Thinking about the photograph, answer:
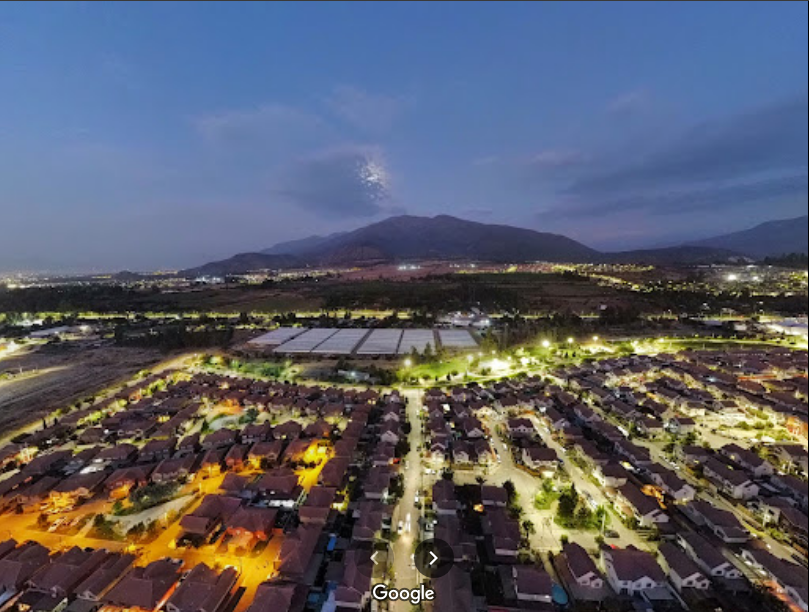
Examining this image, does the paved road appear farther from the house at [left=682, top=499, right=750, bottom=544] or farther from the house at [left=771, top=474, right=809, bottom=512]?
the house at [left=771, top=474, right=809, bottom=512]

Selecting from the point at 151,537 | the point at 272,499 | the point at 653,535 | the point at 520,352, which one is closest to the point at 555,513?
the point at 653,535

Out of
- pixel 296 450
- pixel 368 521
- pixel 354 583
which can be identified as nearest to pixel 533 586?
pixel 354 583

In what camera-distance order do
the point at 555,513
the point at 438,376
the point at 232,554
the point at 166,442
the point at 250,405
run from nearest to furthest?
1. the point at 232,554
2. the point at 555,513
3. the point at 166,442
4. the point at 250,405
5. the point at 438,376

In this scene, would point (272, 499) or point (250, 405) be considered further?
point (250, 405)

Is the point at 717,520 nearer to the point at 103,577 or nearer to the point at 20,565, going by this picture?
the point at 103,577

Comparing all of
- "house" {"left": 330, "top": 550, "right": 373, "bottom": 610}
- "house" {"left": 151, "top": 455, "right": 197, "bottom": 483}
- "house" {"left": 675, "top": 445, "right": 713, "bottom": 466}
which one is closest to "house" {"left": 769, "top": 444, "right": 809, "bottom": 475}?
"house" {"left": 675, "top": 445, "right": 713, "bottom": 466}

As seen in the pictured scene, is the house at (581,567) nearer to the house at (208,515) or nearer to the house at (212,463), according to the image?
the house at (208,515)

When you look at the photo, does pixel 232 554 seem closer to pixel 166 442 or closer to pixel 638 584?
pixel 166 442
